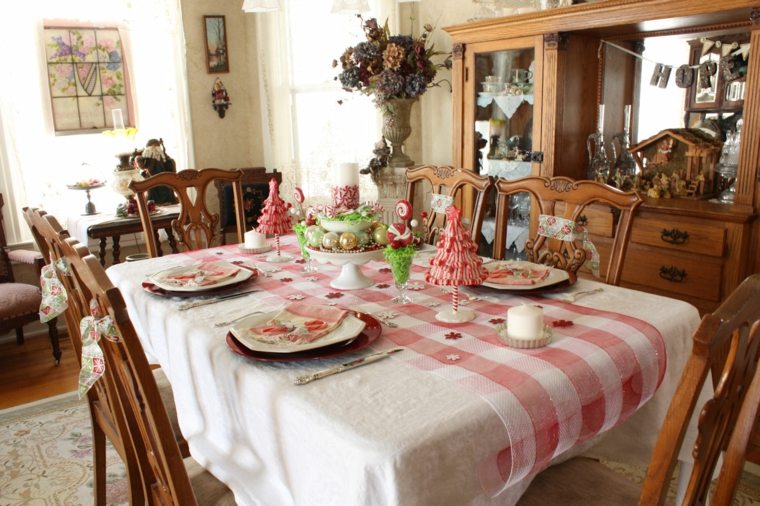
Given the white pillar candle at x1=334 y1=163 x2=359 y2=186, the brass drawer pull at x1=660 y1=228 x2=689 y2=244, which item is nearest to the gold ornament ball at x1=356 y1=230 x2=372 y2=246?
the white pillar candle at x1=334 y1=163 x2=359 y2=186

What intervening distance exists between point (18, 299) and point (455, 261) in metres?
2.61

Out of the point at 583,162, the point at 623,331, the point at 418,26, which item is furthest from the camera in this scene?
the point at 418,26

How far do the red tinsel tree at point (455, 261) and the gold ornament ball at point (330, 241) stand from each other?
0.32m

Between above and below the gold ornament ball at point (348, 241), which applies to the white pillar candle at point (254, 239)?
below

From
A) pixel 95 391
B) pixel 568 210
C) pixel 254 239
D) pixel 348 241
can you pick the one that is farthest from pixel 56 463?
pixel 568 210

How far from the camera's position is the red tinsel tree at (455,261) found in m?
1.47

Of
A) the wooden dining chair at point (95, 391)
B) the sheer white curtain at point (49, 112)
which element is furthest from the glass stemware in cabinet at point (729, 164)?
the sheer white curtain at point (49, 112)

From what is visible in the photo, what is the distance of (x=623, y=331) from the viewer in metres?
1.41

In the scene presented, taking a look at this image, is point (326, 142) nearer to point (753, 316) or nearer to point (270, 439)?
point (270, 439)

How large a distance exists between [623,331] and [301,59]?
3269 mm

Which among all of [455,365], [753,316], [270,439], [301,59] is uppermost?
[301,59]

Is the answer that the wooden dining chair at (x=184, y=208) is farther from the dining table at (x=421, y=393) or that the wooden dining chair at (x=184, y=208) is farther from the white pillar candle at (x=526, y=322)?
the white pillar candle at (x=526, y=322)

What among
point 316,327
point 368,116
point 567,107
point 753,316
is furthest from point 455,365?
point 368,116

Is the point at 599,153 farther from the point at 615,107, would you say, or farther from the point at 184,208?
the point at 184,208
